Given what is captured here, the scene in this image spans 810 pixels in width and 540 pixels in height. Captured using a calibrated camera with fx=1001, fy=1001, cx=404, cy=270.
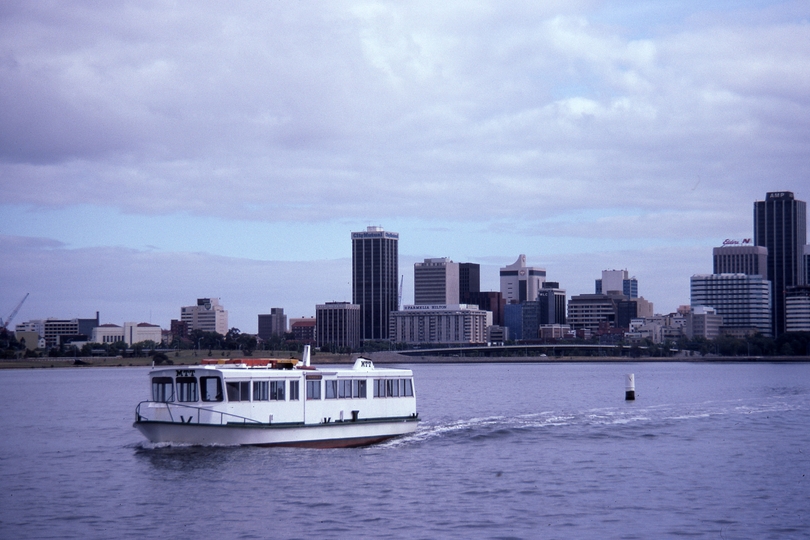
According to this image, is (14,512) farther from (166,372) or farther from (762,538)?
(762,538)

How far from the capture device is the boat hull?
163ft

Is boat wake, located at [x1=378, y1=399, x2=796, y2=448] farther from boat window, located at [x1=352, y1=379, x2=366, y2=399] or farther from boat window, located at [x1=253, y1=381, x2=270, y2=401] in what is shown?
boat window, located at [x1=253, y1=381, x2=270, y2=401]

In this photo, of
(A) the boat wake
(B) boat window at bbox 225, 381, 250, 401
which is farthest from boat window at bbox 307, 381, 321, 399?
(A) the boat wake

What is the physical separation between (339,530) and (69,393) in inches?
4022

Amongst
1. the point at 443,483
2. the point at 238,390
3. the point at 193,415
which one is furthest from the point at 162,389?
the point at 443,483

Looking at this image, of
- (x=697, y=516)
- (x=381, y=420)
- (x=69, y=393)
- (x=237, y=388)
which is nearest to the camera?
(x=697, y=516)

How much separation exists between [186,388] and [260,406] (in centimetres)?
387

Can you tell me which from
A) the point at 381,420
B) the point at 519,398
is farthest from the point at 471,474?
the point at 519,398

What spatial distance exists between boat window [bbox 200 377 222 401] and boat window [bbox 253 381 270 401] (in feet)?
5.89

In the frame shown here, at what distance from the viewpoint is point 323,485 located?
41.8m

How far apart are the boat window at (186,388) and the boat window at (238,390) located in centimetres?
191

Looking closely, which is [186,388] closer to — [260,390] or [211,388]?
[211,388]

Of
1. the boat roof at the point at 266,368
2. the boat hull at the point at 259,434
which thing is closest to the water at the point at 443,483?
the boat hull at the point at 259,434

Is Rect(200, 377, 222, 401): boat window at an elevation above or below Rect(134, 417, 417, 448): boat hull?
above
